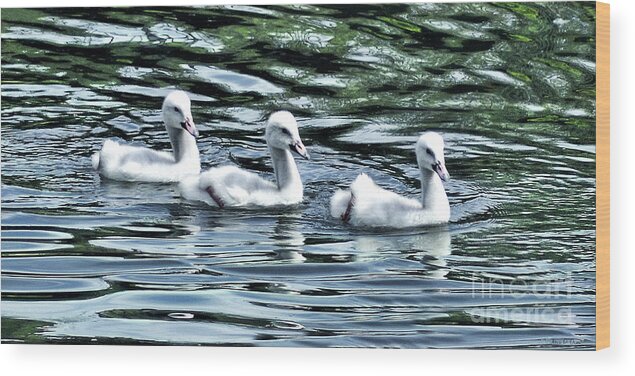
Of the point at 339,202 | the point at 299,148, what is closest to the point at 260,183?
the point at 299,148

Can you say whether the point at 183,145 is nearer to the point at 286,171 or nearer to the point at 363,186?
the point at 286,171

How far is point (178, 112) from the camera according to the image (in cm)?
885

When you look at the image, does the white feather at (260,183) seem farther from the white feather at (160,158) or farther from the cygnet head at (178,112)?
the cygnet head at (178,112)

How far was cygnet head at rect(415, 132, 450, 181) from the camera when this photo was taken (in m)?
8.64

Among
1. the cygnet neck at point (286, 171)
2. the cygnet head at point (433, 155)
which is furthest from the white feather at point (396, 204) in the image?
the cygnet neck at point (286, 171)

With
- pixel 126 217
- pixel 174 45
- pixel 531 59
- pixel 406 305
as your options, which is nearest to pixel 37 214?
pixel 126 217

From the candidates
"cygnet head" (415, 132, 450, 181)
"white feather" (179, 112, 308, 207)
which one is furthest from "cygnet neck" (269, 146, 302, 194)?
"cygnet head" (415, 132, 450, 181)

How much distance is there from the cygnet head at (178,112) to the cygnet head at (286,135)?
370mm

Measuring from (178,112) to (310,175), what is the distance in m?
0.67

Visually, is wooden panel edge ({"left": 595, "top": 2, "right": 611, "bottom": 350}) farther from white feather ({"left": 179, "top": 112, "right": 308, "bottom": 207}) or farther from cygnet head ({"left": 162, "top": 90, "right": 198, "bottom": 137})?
cygnet head ({"left": 162, "top": 90, "right": 198, "bottom": 137})

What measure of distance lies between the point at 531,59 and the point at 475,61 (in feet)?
0.83

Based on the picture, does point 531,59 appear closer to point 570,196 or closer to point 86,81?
point 570,196

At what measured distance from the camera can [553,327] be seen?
852cm

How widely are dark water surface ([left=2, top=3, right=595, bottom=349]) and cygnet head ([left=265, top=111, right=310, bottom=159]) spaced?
0.17ft
